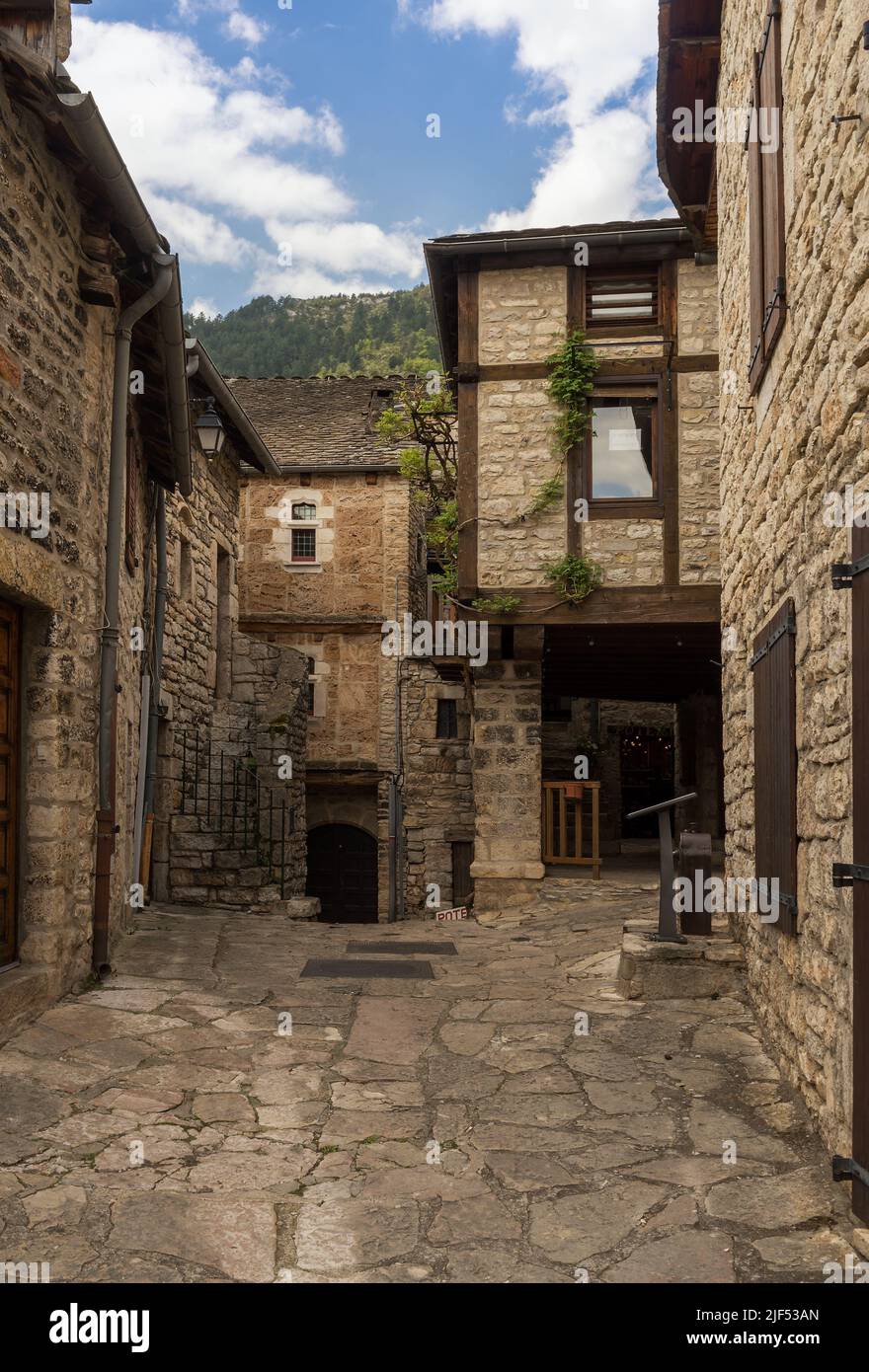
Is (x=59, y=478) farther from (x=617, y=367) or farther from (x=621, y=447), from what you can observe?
(x=617, y=367)

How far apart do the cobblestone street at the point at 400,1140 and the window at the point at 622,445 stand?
17.8 feet

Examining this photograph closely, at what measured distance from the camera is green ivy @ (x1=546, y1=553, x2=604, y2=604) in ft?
32.7

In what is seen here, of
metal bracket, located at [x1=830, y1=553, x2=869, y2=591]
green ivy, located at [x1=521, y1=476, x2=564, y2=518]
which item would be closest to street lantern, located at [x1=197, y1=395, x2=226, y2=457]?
green ivy, located at [x1=521, y1=476, x2=564, y2=518]

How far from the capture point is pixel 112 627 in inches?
235

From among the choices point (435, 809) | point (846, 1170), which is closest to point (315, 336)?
point (435, 809)

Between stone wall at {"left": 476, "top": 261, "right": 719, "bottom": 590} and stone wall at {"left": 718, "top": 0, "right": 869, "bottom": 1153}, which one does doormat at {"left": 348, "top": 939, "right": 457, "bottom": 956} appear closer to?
stone wall at {"left": 718, "top": 0, "right": 869, "bottom": 1153}

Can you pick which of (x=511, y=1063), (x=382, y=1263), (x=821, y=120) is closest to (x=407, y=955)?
(x=511, y=1063)

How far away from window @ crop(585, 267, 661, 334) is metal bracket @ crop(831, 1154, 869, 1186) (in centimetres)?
861

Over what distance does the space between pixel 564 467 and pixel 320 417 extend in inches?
447

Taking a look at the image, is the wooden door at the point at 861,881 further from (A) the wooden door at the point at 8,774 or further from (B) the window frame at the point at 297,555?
(B) the window frame at the point at 297,555

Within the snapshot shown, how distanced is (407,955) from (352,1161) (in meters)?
3.90

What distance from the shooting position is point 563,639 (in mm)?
11031

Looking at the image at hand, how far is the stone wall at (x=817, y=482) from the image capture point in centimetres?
333

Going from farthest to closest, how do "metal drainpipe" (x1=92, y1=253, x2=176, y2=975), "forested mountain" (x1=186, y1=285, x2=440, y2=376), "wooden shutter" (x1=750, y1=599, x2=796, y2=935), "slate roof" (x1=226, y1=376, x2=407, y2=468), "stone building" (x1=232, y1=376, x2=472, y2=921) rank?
1. "forested mountain" (x1=186, y1=285, x2=440, y2=376)
2. "slate roof" (x1=226, y1=376, x2=407, y2=468)
3. "stone building" (x1=232, y1=376, x2=472, y2=921)
4. "metal drainpipe" (x1=92, y1=253, x2=176, y2=975)
5. "wooden shutter" (x1=750, y1=599, x2=796, y2=935)
